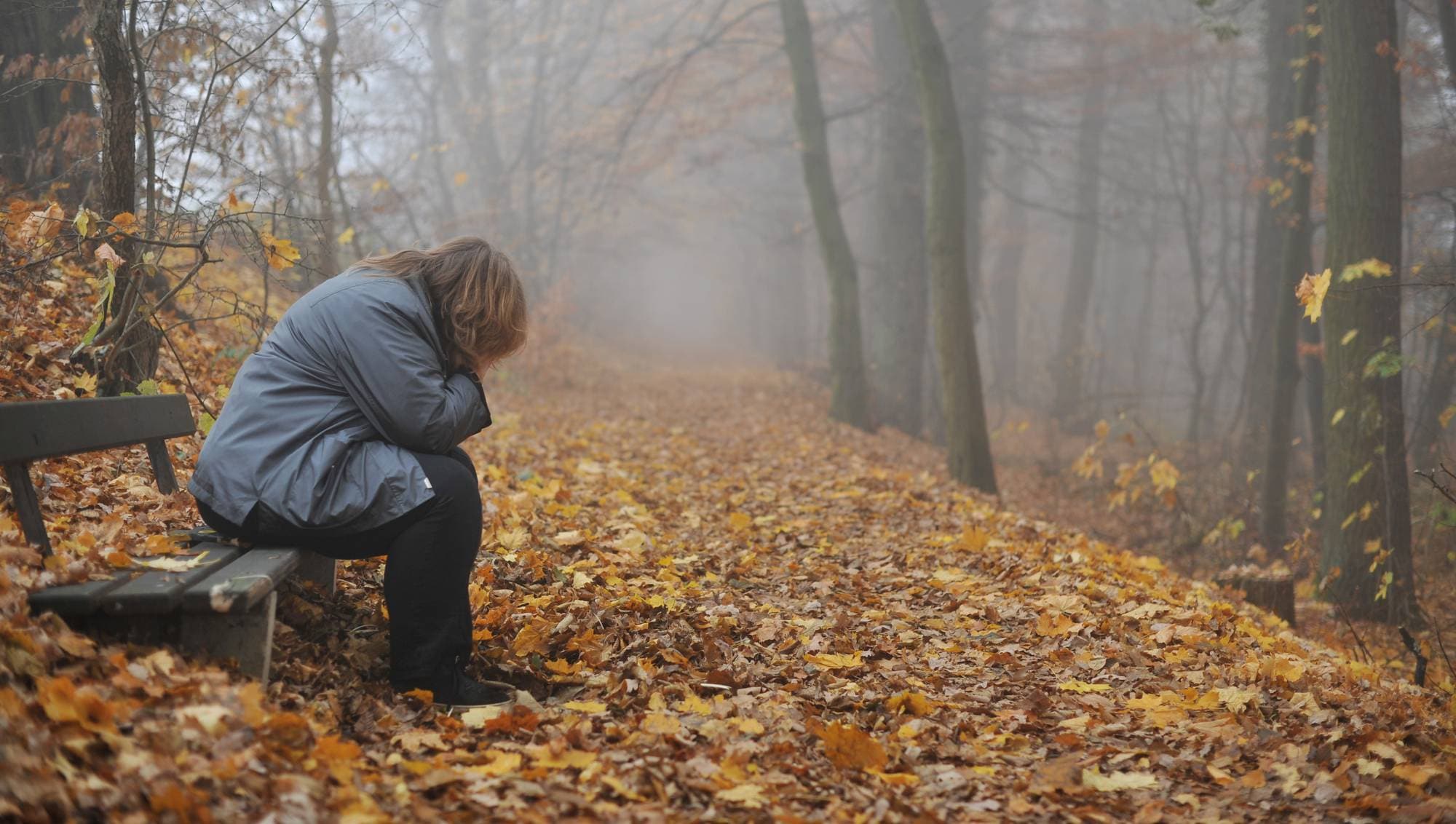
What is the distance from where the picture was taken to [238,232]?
502 centimetres

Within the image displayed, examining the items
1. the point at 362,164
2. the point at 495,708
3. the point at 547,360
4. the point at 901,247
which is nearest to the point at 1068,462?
the point at 901,247

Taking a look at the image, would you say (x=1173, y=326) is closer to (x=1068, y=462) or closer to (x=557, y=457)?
(x=1068, y=462)

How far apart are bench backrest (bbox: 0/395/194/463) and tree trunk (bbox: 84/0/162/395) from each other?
1044mm

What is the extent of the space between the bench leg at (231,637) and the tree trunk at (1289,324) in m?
9.37

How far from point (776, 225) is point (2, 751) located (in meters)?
26.8

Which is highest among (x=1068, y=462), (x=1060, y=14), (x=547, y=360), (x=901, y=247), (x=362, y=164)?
(x=1060, y=14)

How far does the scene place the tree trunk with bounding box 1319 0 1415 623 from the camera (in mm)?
6500

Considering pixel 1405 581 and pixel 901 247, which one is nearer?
pixel 1405 581

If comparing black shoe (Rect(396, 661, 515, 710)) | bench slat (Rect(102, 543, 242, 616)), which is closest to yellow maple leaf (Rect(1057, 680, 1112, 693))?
black shoe (Rect(396, 661, 515, 710))

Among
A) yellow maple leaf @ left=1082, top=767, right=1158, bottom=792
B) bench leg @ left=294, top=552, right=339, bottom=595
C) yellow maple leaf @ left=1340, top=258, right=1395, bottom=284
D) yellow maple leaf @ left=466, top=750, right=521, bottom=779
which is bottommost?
yellow maple leaf @ left=1082, top=767, right=1158, bottom=792

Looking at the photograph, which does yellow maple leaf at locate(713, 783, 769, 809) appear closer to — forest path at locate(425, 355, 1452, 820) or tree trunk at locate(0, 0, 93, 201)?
forest path at locate(425, 355, 1452, 820)

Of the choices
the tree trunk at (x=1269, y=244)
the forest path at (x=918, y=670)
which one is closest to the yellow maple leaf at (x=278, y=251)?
the forest path at (x=918, y=670)

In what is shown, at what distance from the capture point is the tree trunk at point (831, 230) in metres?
13.0

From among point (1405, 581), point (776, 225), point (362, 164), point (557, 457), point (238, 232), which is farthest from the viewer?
point (776, 225)
